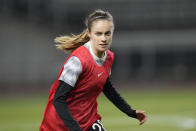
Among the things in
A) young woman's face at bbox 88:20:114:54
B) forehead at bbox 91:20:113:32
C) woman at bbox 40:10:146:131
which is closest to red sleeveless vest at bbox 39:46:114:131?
woman at bbox 40:10:146:131

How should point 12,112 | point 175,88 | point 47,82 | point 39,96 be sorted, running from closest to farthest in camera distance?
point 12,112 → point 39,96 → point 175,88 → point 47,82

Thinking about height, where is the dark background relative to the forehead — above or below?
above

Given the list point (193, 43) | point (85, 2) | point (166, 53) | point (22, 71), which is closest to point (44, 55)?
point (22, 71)

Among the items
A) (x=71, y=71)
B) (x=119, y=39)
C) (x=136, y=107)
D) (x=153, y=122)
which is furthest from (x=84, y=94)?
(x=119, y=39)

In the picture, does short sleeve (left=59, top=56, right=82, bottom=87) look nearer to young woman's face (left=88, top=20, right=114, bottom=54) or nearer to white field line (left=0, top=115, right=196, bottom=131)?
young woman's face (left=88, top=20, right=114, bottom=54)

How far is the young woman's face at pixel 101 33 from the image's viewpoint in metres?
4.20

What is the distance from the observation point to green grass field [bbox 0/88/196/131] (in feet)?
31.8

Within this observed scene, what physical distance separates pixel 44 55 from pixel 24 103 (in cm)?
879

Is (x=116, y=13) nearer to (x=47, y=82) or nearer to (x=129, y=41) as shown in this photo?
(x=129, y=41)

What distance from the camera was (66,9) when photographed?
80.2 ft

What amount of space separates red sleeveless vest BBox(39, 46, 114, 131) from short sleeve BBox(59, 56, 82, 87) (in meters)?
0.06

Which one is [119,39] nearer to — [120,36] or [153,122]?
[120,36]

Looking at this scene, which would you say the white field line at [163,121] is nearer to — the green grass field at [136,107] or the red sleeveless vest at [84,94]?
the green grass field at [136,107]

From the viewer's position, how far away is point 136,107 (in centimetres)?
1276
